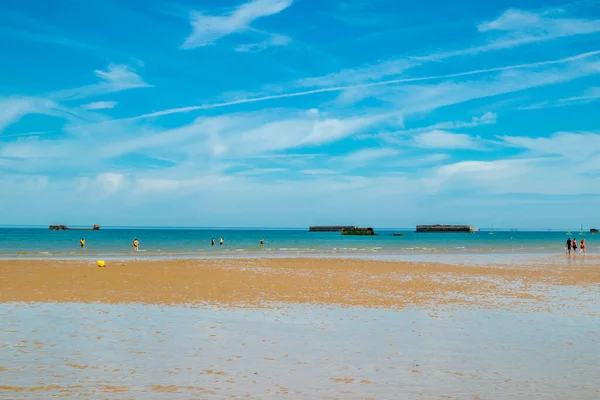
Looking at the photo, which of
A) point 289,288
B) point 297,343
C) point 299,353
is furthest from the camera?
point 289,288

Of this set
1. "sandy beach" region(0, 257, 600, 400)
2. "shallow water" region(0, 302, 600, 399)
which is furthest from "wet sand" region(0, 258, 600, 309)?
"shallow water" region(0, 302, 600, 399)

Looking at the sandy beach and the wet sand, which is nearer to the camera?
the sandy beach

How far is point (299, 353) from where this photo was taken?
11.8 meters

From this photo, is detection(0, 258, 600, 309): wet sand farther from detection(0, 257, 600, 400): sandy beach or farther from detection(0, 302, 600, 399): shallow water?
detection(0, 302, 600, 399): shallow water

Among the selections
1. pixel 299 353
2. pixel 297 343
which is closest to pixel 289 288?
pixel 297 343

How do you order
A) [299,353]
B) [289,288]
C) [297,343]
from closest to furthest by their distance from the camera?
[299,353] → [297,343] → [289,288]

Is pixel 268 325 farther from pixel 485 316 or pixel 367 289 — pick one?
pixel 367 289

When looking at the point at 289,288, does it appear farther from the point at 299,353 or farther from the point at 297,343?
the point at 299,353

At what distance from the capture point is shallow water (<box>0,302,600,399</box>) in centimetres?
927

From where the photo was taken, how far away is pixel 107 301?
19750 millimetres

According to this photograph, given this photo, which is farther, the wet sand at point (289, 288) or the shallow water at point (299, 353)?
the wet sand at point (289, 288)

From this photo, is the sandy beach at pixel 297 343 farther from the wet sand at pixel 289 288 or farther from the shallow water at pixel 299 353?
the wet sand at pixel 289 288

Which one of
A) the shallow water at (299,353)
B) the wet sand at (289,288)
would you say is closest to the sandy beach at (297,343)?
the shallow water at (299,353)

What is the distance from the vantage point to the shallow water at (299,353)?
9.27 metres
